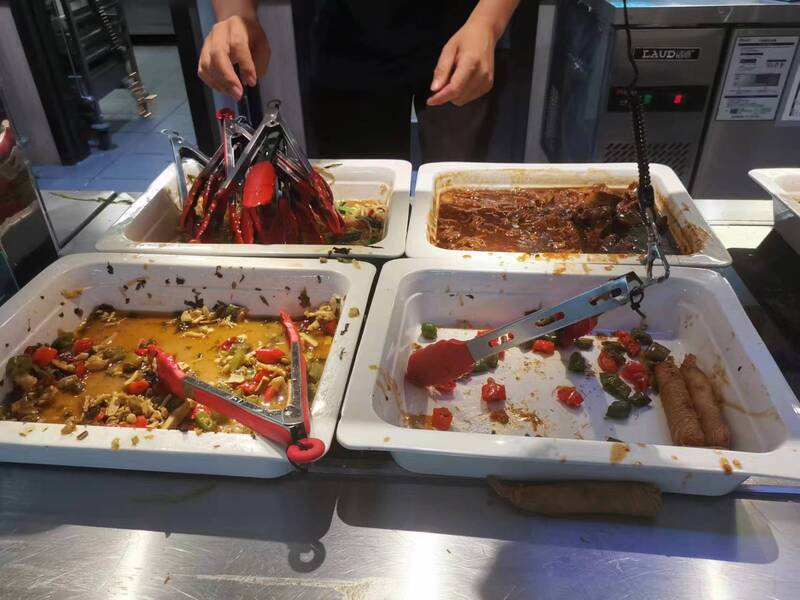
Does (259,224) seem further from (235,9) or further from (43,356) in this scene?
(235,9)

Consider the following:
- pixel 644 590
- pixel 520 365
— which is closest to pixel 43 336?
pixel 520 365

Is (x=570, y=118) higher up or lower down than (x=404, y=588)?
lower down

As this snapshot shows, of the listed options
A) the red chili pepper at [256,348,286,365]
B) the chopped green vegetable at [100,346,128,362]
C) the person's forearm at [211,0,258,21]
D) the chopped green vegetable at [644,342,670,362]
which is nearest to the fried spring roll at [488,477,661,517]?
the chopped green vegetable at [644,342,670,362]

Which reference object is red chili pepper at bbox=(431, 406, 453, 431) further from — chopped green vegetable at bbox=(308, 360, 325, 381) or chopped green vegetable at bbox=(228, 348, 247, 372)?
chopped green vegetable at bbox=(228, 348, 247, 372)

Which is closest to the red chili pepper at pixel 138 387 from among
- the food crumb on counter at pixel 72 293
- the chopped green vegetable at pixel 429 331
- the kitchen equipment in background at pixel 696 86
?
the food crumb on counter at pixel 72 293

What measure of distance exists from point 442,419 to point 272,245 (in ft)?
1.95

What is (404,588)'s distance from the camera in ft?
2.53

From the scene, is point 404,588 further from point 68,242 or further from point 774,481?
point 68,242

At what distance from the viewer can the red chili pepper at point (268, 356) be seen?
1171mm

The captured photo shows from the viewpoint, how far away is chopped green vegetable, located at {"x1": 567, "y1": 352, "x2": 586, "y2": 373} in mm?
1166

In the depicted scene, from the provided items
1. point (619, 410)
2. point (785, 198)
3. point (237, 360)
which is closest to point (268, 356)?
point (237, 360)

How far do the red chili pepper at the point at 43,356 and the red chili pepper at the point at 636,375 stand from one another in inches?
44.2

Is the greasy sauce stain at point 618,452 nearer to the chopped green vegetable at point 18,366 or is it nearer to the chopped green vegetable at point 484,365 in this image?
the chopped green vegetable at point 484,365

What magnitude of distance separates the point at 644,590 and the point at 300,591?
442 millimetres
